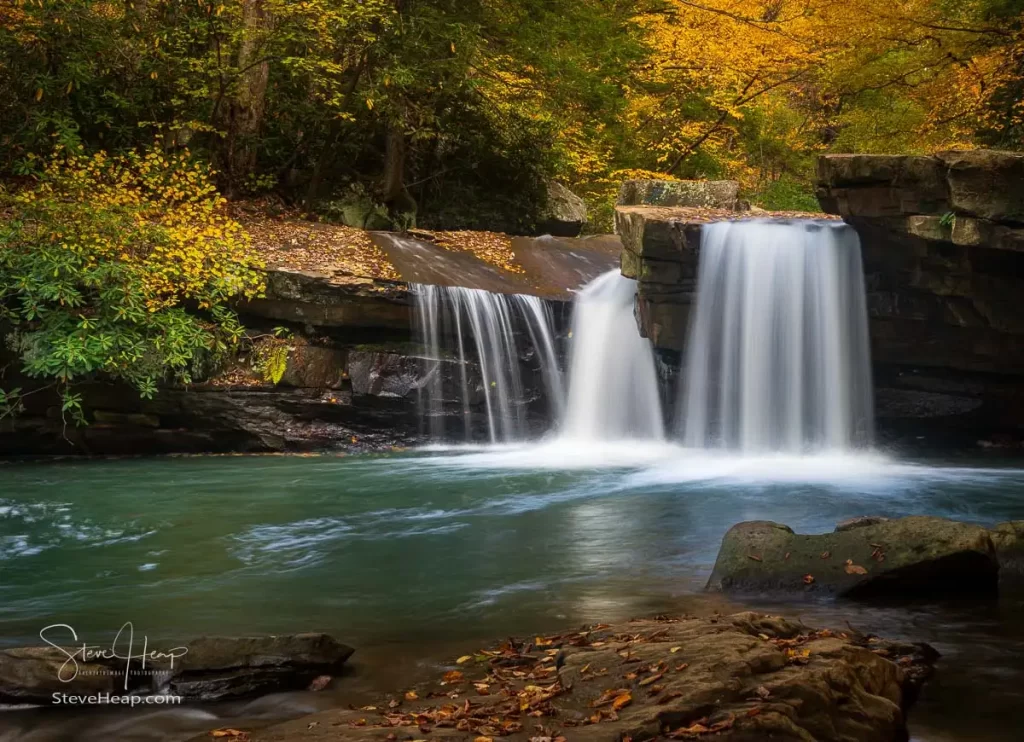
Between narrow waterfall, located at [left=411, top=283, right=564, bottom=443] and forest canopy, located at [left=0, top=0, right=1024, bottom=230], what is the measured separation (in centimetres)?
399

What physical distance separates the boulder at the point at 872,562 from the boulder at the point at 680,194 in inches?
431

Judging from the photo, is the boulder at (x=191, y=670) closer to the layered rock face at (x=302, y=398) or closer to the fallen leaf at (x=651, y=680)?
the fallen leaf at (x=651, y=680)

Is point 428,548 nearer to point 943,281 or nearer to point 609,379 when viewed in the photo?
point 609,379

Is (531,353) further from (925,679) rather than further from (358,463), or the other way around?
(925,679)

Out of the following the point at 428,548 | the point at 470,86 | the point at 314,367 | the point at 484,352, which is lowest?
the point at 428,548

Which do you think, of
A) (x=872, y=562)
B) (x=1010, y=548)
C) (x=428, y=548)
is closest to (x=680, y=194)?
(x=428, y=548)

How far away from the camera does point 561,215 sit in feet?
64.7

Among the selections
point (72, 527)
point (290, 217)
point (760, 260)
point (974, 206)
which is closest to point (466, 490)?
point (72, 527)

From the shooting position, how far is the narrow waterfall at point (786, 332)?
1350 centimetres

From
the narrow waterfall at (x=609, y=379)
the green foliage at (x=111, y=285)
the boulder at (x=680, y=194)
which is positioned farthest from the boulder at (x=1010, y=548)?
the boulder at (x=680, y=194)

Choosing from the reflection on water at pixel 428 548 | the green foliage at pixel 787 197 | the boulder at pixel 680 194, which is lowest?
the reflection on water at pixel 428 548

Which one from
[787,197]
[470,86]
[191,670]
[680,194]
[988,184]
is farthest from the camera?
[787,197]

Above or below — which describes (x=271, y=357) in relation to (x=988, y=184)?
below

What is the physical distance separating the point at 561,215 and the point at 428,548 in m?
12.5
